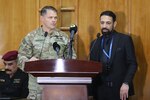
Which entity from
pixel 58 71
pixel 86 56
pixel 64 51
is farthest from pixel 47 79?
pixel 86 56

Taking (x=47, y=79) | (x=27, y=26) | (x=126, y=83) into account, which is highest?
(x=27, y=26)

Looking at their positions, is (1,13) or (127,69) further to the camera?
(1,13)

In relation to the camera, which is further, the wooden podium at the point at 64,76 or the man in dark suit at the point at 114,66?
the man in dark suit at the point at 114,66

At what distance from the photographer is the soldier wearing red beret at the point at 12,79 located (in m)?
3.65

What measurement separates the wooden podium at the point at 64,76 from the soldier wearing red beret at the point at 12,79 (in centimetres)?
169

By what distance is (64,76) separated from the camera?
1979 mm

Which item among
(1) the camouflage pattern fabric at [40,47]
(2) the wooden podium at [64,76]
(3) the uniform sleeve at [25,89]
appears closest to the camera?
(2) the wooden podium at [64,76]

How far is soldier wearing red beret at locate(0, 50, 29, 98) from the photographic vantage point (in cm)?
365

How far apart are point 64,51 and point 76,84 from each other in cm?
86

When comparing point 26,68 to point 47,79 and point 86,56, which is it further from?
point 86,56

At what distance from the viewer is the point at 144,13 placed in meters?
3.50

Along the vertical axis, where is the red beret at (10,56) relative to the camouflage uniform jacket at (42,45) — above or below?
below

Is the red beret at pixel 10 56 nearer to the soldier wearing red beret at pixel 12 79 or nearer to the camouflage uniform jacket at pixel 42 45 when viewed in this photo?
the soldier wearing red beret at pixel 12 79

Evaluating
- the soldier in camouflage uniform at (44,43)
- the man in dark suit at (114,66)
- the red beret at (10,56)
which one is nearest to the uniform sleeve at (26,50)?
the soldier in camouflage uniform at (44,43)
